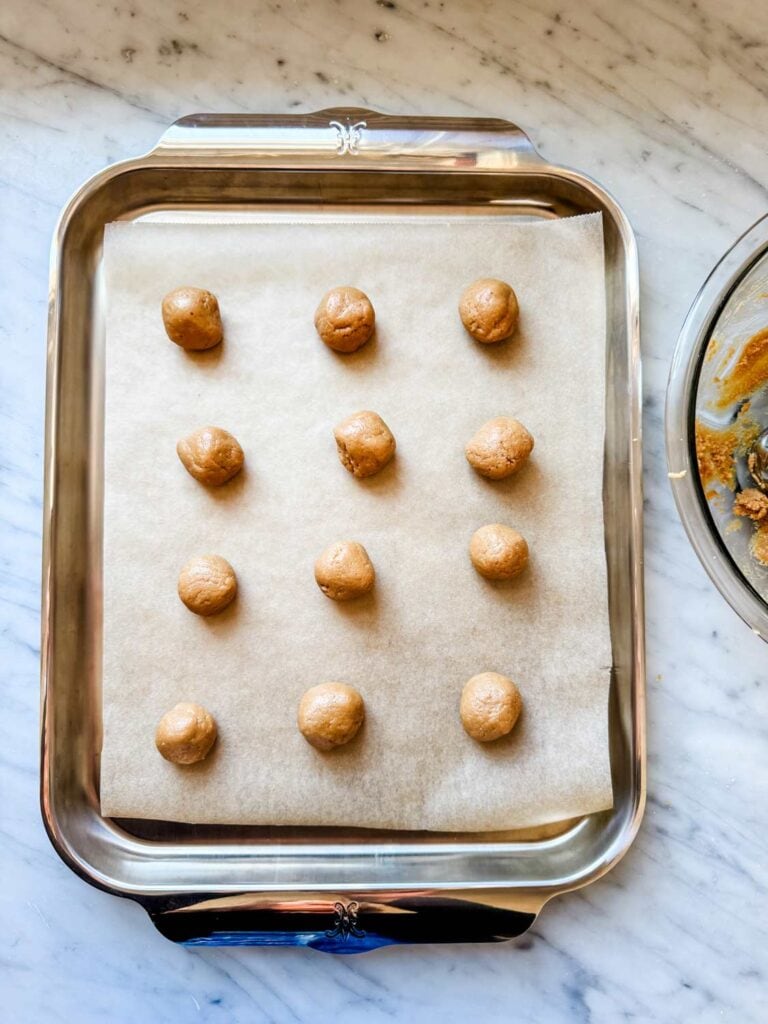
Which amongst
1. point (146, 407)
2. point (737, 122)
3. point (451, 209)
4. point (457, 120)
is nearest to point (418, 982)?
point (146, 407)

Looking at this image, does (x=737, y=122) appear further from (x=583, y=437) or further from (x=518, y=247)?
(x=583, y=437)

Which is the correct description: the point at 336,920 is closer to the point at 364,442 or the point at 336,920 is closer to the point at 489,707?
the point at 489,707

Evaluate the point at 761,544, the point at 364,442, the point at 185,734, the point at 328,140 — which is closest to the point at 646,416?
the point at 761,544

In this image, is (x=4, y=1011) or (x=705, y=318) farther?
(x=4, y=1011)

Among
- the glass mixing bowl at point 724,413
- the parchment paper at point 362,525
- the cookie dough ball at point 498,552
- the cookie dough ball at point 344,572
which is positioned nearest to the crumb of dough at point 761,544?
the glass mixing bowl at point 724,413

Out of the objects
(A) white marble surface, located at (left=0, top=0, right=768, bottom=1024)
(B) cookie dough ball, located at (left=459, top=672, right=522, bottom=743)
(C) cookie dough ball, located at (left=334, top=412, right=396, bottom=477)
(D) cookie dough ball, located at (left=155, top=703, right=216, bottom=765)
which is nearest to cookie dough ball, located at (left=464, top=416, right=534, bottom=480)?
(C) cookie dough ball, located at (left=334, top=412, right=396, bottom=477)

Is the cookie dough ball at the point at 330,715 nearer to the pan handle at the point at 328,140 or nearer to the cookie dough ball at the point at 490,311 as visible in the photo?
the cookie dough ball at the point at 490,311

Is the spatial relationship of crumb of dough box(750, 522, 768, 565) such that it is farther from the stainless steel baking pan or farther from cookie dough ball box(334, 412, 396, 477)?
cookie dough ball box(334, 412, 396, 477)
